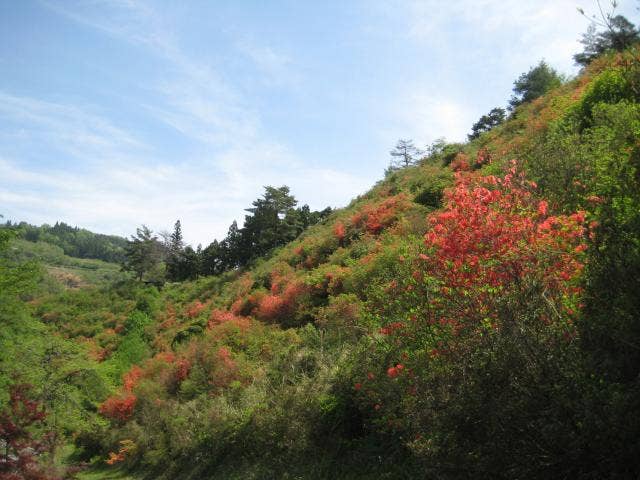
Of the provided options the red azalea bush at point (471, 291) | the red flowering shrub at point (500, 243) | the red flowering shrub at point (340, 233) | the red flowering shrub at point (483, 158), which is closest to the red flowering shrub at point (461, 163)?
the red flowering shrub at point (483, 158)

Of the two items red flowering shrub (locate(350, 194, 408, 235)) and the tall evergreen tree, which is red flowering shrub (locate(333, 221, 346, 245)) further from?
the tall evergreen tree

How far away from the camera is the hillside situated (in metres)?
4.87

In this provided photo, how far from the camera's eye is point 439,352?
21.2ft

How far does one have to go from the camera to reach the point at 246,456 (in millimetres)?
13430

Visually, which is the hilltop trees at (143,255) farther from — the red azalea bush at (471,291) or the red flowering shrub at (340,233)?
the red azalea bush at (471,291)

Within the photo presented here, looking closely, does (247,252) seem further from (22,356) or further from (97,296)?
(22,356)

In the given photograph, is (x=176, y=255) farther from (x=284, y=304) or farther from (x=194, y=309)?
(x=284, y=304)

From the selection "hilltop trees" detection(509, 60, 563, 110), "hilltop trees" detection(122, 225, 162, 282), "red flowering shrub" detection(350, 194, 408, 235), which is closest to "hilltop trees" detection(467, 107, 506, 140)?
"hilltop trees" detection(509, 60, 563, 110)

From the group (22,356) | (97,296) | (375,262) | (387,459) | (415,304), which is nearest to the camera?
(415,304)

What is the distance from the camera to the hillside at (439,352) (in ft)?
16.0

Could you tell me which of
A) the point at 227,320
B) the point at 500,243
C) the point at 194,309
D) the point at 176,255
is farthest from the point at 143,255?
the point at 500,243

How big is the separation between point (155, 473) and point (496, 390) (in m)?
16.8

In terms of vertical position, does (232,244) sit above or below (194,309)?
above

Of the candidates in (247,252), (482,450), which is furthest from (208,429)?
(247,252)
